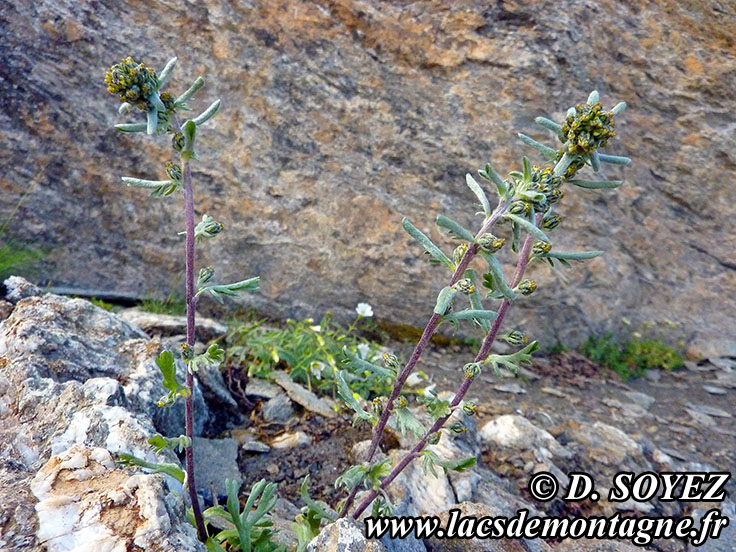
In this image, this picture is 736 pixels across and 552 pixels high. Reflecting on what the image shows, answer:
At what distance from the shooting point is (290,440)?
3.83 m

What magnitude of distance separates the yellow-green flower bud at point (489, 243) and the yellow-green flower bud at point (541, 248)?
25cm

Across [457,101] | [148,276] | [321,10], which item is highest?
[321,10]

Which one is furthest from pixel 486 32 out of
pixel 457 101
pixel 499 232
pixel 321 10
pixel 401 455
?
pixel 401 455

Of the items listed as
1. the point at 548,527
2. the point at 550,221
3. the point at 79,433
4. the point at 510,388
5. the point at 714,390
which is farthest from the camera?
the point at 714,390

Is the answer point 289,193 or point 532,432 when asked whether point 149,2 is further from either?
point 532,432

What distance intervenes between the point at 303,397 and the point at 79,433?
6.50ft

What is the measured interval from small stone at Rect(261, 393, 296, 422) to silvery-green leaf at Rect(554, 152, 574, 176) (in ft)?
9.07

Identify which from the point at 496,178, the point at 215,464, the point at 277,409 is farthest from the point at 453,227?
the point at 277,409

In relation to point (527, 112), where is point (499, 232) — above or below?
below

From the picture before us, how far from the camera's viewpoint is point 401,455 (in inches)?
137

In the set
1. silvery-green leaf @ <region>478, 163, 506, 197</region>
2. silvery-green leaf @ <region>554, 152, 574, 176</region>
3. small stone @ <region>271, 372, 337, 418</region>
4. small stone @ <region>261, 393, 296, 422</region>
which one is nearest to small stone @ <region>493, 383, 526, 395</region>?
small stone @ <region>271, 372, 337, 418</region>

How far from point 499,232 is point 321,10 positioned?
2.76m

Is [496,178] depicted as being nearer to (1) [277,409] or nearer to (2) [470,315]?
(2) [470,315]

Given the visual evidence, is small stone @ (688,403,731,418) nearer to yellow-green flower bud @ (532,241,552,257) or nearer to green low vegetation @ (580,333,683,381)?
green low vegetation @ (580,333,683,381)
